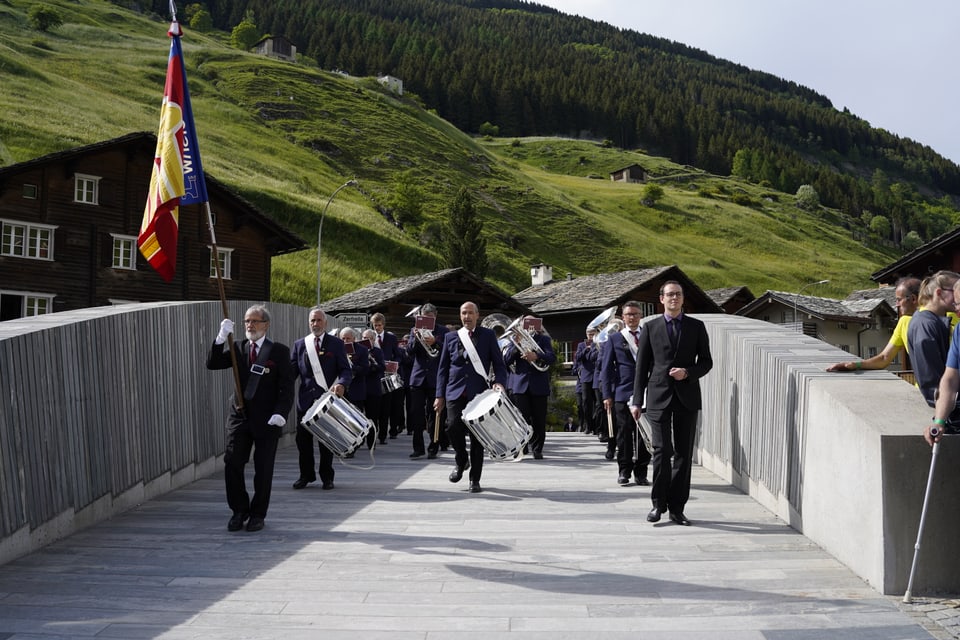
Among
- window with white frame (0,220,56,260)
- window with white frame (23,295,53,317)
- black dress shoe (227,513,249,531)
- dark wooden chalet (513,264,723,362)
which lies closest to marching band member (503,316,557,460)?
black dress shoe (227,513,249,531)

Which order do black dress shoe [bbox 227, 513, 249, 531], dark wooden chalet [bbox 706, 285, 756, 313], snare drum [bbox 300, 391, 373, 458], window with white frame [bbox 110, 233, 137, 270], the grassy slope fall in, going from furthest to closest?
the grassy slope, dark wooden chalet [bbox 706, 285, 756, 313], window with white frame [bbox 110, 233, 137, 270], snare drum [bbox 300, 391, 373, 458], black dress shoe [bbox 227, 513, 249, 531]

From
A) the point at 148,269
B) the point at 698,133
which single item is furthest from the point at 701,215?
the point at 148,269

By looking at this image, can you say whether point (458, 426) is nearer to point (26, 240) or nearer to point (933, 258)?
point (933, 258)

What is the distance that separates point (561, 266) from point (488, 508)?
78050 millimetres

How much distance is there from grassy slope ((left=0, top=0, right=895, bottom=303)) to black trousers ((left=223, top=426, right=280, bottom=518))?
46848 millimetres

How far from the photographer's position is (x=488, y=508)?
836 centimetres

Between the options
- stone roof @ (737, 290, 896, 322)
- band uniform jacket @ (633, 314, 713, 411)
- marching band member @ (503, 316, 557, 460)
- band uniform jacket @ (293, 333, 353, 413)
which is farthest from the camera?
stone roof @ (737, 290, 896, 322)

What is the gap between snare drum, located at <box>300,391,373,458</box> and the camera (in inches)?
357

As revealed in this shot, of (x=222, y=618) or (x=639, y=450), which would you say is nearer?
(x=222, y=618)

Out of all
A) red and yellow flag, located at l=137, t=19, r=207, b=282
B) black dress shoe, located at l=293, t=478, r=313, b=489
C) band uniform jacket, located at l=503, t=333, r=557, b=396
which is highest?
red and yellow flag, located at l=137, t=19, r=207, b=282

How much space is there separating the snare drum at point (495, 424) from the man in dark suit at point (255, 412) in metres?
2.21

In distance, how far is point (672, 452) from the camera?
7.53 meters

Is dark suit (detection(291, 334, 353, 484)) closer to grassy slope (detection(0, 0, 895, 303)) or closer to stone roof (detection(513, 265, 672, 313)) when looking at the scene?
stone roof (detection(513, 265, 672, 313))

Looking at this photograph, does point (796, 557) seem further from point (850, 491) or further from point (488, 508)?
point (488, 508)
